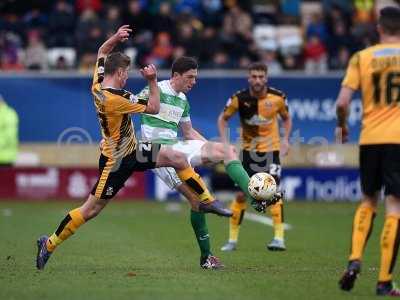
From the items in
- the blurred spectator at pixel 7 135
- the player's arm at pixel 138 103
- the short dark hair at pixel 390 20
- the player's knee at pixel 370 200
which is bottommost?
the blurred spectator at pixel 7 135

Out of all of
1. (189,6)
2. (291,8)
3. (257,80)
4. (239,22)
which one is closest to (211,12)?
(189,6)

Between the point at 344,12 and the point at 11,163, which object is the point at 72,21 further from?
the point at 344,12

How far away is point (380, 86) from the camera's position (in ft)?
27.9

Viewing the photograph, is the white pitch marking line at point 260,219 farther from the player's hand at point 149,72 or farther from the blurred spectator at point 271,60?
the player's hand at point 149,72

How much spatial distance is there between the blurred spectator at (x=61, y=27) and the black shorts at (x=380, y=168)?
15.3 meters

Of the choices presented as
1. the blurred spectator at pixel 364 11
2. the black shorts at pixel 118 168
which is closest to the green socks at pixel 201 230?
the black shorts at pixel 118 168

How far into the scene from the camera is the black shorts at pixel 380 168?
27.6 ft

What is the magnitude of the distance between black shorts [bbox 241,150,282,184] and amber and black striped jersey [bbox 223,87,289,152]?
0.06 m

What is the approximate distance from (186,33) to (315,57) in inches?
119

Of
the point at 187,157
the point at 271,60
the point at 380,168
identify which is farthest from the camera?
the point at 271,60

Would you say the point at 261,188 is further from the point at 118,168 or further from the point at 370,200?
the point at 370,200

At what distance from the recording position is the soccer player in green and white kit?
35.3 feet

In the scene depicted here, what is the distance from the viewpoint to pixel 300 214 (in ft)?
63.7

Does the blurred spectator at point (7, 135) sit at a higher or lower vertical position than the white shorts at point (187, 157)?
lower
